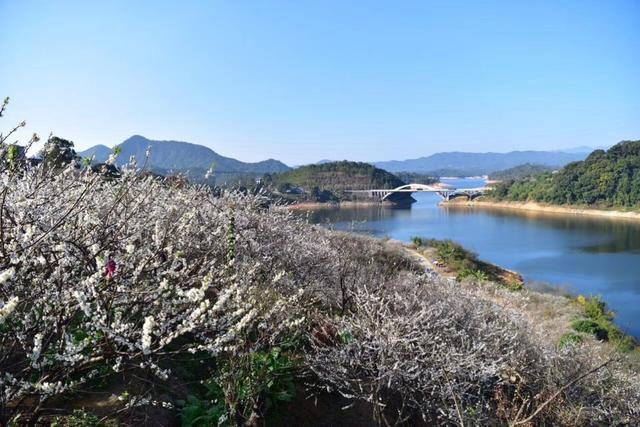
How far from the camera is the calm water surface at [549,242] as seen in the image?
2633 centimetres

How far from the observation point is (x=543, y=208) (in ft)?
237

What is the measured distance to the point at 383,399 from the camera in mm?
5051

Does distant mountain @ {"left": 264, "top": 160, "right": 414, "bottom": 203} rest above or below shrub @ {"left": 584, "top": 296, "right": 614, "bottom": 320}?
above

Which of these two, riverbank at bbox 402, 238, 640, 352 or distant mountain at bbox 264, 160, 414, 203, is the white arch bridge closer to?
distant mountain at bbox 264, 160, 414, 203

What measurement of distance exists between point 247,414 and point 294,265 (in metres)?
4.76

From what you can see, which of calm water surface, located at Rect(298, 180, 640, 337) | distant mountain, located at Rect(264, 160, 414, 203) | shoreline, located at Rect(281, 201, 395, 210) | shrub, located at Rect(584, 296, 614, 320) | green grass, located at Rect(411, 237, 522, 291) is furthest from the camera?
distant mountain, located at Rect(264, 160, 414, 203)

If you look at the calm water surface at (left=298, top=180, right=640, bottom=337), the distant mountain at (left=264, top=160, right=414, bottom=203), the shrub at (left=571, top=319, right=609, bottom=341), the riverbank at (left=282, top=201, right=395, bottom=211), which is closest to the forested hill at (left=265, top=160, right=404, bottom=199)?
the distant mountain at (left=264, top=160, right=414, bottom=203)

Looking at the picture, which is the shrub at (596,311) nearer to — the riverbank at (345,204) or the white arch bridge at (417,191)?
the riverbank at (345,204)

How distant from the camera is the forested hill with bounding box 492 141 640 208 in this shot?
64688mm

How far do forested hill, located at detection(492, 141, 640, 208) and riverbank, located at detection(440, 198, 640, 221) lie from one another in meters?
1.29

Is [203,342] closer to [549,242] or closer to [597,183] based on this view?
[549,242]

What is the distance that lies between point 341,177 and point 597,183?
145ft

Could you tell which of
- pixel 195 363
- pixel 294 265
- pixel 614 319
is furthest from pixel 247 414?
pixel 614 319

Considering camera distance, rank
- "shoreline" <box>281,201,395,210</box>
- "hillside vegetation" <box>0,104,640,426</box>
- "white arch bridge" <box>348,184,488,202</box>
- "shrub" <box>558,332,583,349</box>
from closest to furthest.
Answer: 1. "hillside vegetation" <box>0,104,640,426</box>
2. "shrub" <box>558,332,583,349</box>
3. "shoreline" <box>281,201,395,210</box>
4. "white arch bridge" <box>348,184,488,202</box>
